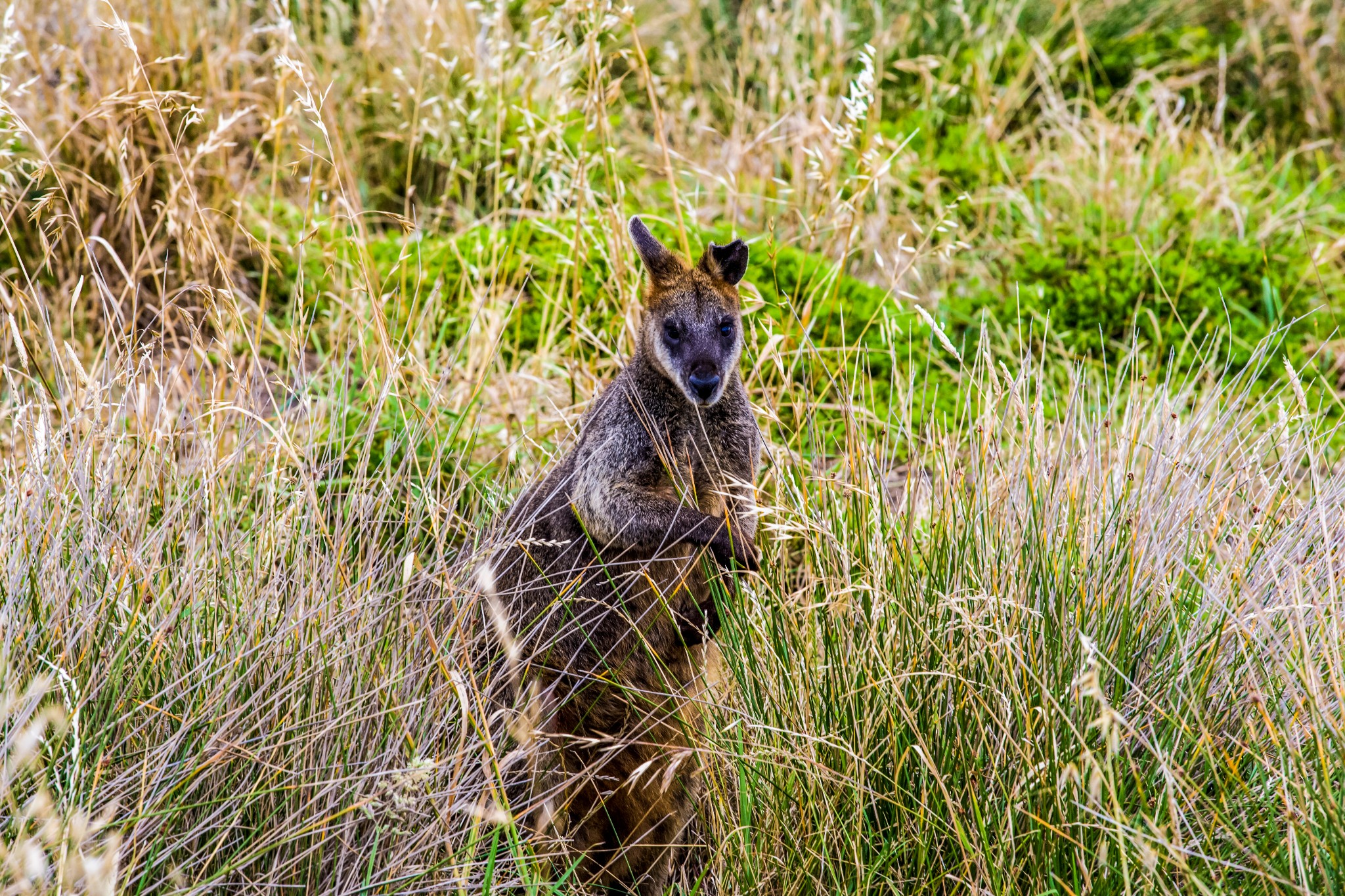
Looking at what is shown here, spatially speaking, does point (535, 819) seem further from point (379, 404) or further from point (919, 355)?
point (919, 355)

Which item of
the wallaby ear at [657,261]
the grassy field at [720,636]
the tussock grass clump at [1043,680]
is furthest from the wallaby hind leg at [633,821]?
the wallaby ear at [657,261]

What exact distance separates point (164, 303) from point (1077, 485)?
2.30 metres

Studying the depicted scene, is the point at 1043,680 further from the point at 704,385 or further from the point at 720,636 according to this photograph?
the point at 704,385

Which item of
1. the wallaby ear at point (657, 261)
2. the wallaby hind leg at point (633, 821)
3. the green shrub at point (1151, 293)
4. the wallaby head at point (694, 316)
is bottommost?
the wallaby hind leg at point (633, 821)

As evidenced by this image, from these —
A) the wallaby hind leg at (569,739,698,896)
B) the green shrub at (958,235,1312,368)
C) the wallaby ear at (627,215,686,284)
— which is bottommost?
the wallaby hind leg at (569,739,698,896)

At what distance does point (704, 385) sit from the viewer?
3.39m

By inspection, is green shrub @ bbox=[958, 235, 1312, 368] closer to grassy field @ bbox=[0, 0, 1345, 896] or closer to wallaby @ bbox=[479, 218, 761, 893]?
grassy field @ bbox=[0, 0, 1345, 896]

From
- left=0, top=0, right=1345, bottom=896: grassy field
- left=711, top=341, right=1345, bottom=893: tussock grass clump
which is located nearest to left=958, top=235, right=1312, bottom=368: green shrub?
left=0, top=0, right=1345, bottom=896: grassy field

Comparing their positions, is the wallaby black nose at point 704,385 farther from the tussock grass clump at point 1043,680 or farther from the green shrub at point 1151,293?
the green shrub at point 1151,293

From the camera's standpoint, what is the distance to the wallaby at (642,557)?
3.38m

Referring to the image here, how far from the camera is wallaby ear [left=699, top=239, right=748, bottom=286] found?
12.1ft

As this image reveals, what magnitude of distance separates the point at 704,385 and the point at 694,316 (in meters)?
0.25

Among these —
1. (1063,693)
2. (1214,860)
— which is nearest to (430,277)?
(1063,693)

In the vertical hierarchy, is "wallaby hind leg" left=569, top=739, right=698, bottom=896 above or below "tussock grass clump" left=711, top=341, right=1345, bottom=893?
below
